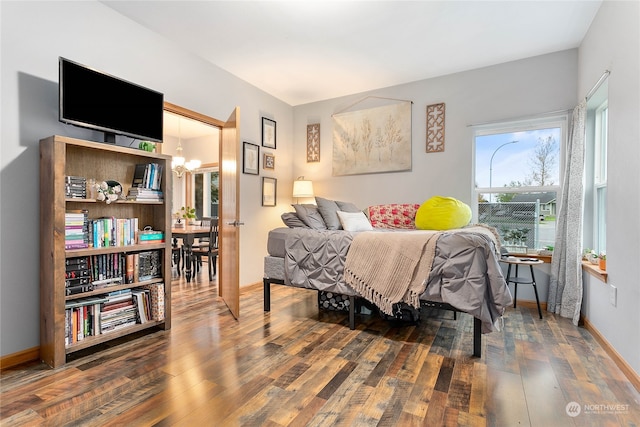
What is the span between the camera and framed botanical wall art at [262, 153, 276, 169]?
13.9 ft

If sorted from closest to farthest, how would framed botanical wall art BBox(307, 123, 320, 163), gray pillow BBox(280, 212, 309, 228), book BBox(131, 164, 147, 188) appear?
1. book BBox(131, 164, 147, 188)
2. gray pillow BBox(280, 212, 309, 228)
3. framed botanical wall art BBox(307, 123, 320, 163)

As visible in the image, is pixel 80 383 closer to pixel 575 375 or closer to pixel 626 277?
pixel 575 375

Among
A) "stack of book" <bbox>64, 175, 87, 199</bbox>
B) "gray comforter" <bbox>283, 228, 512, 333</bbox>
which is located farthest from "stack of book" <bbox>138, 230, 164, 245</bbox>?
"gray comforter" <bbox>283, 228, 512, 333</bbox>

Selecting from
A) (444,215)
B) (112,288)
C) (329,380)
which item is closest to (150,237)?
(112,288)

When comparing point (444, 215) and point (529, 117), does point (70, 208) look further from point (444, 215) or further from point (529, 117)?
point (529, 117)

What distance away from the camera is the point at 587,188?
9.71 ft

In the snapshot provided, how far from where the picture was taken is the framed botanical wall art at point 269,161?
13.9 ft

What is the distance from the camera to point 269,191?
4328 mm

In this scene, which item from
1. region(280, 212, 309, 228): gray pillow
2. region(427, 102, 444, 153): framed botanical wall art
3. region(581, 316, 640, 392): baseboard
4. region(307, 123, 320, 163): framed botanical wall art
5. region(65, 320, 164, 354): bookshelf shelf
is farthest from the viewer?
region(307, 123, 320, 163): framed botanical wall art

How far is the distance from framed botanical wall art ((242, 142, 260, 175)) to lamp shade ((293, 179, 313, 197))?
67 cm

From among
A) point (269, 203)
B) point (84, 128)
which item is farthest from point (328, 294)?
point (84, 128)

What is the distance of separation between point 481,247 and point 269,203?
2.86 meters

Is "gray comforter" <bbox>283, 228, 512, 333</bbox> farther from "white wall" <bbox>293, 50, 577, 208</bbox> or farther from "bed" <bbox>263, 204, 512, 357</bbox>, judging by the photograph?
"white wall" <bbox>293, 50, 577, 208</bbox>

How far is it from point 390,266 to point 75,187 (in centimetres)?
226
